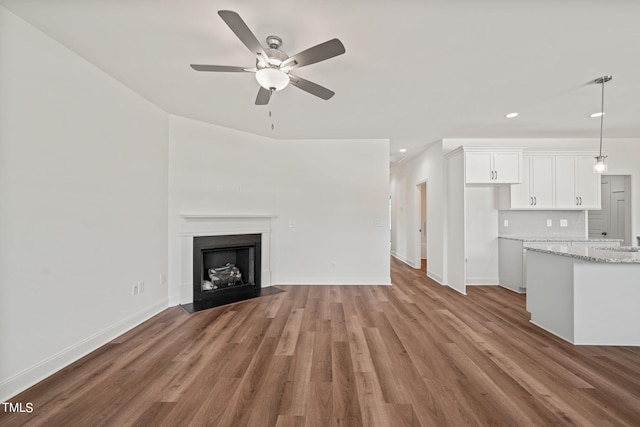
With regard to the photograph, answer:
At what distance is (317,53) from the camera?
1854 mm

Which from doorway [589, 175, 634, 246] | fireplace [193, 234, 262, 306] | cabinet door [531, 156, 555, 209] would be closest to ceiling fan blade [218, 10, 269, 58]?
fireplace [193, 234, 262, 306]

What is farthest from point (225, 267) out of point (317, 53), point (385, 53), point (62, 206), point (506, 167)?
point (506, 167)

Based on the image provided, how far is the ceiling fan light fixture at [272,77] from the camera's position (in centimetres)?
195

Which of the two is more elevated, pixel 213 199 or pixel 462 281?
pixel 213 199

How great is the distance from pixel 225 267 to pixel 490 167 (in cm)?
472

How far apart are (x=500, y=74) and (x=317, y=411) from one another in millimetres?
3374

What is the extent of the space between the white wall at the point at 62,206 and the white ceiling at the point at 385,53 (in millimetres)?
282

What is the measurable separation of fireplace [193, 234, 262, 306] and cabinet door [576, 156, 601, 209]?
5567mm

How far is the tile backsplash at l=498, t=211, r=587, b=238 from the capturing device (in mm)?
4867

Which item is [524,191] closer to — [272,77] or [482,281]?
[482,281]

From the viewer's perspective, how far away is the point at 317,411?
1.73 m

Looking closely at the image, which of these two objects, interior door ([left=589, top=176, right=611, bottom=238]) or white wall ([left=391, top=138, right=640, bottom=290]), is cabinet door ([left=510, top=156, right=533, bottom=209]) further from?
interior door ([left=589, top=176, right=611, bottom=238])

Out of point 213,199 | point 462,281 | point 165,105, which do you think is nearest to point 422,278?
point 462,281

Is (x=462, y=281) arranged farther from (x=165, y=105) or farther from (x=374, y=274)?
A: (x=165, y=105)
